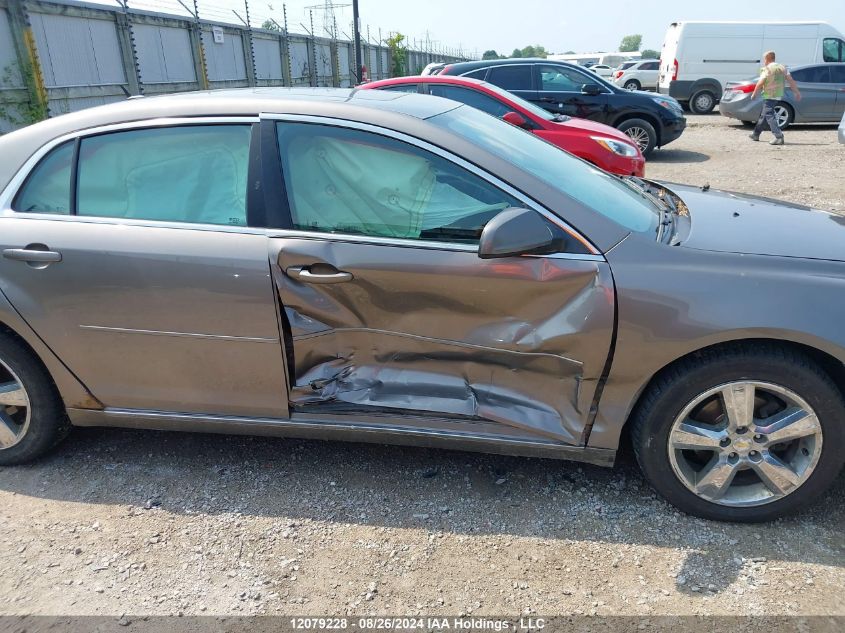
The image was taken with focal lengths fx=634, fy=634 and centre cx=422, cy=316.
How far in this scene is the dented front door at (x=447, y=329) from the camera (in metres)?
2.40

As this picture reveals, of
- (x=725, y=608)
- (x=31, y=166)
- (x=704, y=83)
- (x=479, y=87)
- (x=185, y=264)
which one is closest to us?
(x=725, y=608)

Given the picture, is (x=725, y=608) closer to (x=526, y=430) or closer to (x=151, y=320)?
(x=526, y=430)

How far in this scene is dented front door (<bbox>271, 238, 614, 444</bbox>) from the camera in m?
2.40

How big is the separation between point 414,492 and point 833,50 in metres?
19.6

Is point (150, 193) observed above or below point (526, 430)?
above

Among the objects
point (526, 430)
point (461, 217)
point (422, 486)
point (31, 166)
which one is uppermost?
point (31, 166)

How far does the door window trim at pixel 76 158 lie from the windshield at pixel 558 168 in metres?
0.93

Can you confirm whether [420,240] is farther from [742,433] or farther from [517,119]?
[517,119]

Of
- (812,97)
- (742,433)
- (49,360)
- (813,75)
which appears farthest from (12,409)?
(813,75)

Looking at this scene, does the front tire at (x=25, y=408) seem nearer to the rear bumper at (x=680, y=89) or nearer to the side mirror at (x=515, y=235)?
the side mirror at (x=515, y=235)

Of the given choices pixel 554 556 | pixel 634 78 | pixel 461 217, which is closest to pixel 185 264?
pixel 461 217

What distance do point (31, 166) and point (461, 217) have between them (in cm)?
192

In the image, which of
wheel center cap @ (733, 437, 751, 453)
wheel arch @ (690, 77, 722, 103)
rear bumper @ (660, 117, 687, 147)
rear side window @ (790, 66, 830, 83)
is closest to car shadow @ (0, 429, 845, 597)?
wheel center cap @ (733, 437, 751, 453)

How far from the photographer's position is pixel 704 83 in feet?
60.3
